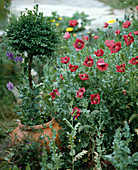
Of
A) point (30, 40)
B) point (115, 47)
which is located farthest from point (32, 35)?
point (115, 47)

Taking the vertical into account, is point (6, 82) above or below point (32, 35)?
below

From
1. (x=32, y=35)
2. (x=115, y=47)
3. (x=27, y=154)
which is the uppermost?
(x=32, y=35)

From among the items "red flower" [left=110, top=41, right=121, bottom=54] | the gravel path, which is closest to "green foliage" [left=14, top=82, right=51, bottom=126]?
"red flower" [left=110, top=41, right=121, bottom=54]

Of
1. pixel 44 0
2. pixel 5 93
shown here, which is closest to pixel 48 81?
pixel 5 93

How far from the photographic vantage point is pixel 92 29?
506cm

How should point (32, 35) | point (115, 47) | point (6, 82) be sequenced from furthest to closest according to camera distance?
point (6, 82) → point (32, 35) → point (115, 47)

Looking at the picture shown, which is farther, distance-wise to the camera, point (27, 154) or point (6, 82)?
point (6, 82)

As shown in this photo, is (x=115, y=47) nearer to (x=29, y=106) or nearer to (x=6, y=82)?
(x=29, y=106)

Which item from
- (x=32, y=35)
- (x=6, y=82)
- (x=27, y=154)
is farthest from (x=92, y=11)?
(x=27, y=154)

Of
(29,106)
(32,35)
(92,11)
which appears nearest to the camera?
(32,35)

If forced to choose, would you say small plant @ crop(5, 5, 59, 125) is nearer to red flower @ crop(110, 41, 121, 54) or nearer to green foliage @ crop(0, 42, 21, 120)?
red flower @ crop(110, 41, 121, 54)

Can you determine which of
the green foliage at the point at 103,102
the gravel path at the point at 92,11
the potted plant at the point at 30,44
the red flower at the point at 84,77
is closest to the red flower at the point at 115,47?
the green foliage at the point at 103,102

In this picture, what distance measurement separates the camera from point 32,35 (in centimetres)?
216

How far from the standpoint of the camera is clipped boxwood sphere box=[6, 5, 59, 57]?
2.12m
